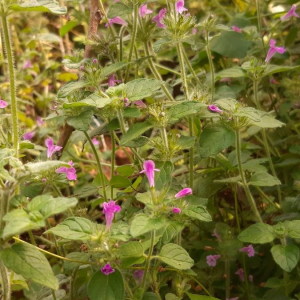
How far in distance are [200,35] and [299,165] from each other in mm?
996

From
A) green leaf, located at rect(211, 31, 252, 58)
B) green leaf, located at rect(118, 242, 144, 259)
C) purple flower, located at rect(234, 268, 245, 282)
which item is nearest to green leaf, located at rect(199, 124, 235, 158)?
green leaf, located at rect(118, 242, 144, 259)

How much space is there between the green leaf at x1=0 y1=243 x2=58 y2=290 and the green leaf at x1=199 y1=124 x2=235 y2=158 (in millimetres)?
407

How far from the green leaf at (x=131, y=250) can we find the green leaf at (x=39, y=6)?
45 cm

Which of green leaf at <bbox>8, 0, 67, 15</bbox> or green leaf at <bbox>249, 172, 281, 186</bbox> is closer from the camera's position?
green leaf at <bbox>8, 0, 67, 15</bbox>

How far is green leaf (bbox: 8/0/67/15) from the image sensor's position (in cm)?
81

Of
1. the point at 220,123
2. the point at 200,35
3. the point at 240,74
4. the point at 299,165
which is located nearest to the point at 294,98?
the point at 299,165

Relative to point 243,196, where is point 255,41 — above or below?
above

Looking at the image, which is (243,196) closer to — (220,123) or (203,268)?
(203,268)

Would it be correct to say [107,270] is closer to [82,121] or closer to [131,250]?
[131,250]

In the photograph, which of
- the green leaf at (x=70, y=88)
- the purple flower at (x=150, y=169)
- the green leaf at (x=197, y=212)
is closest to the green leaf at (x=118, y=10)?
the green leaf at (x=70, y=88)

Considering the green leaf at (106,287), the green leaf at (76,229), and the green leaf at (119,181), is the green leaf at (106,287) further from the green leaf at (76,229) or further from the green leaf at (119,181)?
the green leaf at (119,181)

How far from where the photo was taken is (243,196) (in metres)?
1.49

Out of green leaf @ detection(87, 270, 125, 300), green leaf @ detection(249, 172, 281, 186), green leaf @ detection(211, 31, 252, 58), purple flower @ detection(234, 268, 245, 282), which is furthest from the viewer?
green leaf @ detection(211, 31, 252, 58)

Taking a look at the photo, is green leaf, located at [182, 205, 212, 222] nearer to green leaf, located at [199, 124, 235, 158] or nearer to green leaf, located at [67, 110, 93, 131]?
green leaf, located at [199, 124, 235, 158]
